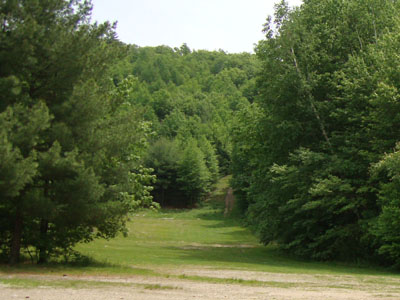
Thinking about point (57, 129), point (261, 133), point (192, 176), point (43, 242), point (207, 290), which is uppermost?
point (261, 133)

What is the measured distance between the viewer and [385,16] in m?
31.0

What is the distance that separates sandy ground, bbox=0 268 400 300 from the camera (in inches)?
472

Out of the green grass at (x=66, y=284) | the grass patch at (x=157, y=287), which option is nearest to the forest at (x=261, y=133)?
the green grass at (x=66, y=284)

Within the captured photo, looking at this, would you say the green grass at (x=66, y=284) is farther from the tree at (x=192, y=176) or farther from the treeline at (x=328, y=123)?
the tree at (x=192, y=176)

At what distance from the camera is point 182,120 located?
14212 cm

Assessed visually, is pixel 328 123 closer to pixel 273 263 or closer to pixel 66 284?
pixel 273 263

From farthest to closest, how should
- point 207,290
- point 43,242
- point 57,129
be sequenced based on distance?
1. point 43,242
2. point 57,129
3. point 207,290

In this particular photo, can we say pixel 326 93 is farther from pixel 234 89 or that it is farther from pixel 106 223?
pixel 234 89

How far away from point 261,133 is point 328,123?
5.00 metres

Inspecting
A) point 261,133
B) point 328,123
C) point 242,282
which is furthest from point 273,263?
point 242,282

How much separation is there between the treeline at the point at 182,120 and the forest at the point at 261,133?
264 cm

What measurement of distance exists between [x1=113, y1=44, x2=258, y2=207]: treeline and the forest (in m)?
2.64

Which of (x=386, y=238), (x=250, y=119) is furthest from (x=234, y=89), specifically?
(x=386, y=238)

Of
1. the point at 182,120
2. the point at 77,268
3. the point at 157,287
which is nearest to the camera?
the point at 157,287
